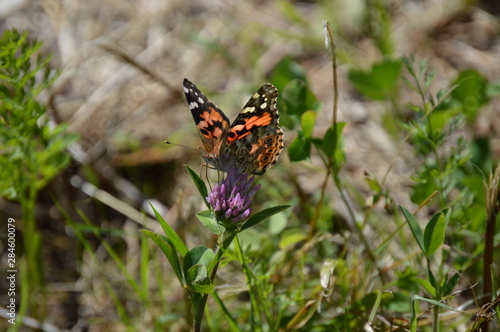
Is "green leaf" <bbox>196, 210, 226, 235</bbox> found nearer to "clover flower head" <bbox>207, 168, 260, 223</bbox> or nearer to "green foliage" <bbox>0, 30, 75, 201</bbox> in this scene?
"clover flower head" <bbox>207, 168, 260, 223</bbox>

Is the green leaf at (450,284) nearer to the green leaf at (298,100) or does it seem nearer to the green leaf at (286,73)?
the green leaf at (298,100)

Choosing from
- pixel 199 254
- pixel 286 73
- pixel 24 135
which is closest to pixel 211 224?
pixel 199 254

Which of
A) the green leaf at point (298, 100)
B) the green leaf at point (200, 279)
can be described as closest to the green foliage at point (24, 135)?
the green leaf at point (298, 100)

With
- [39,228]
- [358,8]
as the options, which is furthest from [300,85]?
[358,8]

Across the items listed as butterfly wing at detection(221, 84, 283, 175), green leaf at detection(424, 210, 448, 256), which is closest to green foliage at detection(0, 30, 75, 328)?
butterfly wing at detection(221, 84, 283, 175)

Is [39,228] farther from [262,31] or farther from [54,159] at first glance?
[262,31]
